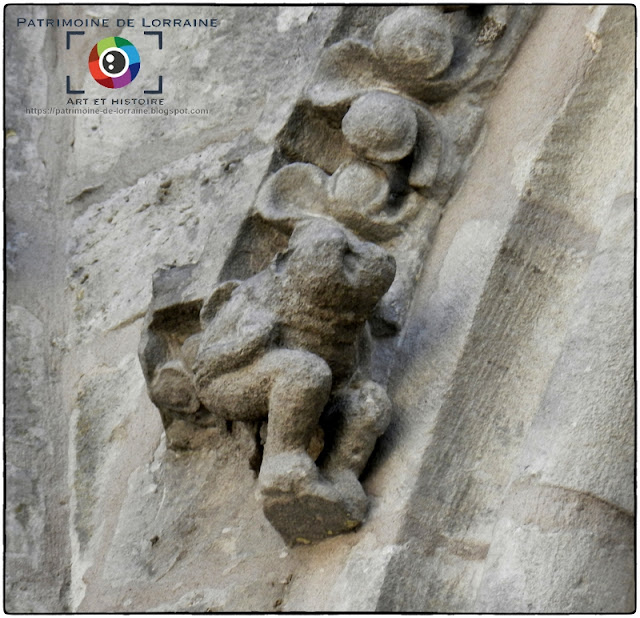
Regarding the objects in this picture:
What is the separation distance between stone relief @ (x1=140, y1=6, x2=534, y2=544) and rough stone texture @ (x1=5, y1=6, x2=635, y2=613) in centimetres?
1

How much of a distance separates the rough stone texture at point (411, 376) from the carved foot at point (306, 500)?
0.03 metres

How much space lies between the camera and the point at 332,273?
191 cm

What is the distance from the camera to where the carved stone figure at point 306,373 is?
6.26 feet

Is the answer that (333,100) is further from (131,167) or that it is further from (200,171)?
(131,167)

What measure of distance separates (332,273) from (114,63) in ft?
3.41

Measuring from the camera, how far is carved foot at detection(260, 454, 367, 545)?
1894 mm

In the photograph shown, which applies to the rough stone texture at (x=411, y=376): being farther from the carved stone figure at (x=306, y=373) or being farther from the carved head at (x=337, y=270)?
the carved head at (x=337, y=270)

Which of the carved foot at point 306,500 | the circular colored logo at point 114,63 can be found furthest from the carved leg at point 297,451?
the circular colored logo at point 114,63

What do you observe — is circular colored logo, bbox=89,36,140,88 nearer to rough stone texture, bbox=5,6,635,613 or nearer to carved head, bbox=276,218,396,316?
rough stone texture, bbox=5,6,635,613

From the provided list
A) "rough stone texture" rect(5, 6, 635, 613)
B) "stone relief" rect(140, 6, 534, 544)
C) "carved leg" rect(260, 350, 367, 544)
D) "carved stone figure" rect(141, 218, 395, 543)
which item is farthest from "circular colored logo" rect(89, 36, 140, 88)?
"carved leg" rect(260, 350, 367, 544)

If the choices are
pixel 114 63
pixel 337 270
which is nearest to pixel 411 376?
pixel 337 270

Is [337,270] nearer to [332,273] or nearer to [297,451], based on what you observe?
[332,273]

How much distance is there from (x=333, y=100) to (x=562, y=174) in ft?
1.27

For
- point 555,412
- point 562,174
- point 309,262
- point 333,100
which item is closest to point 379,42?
point 333,100
